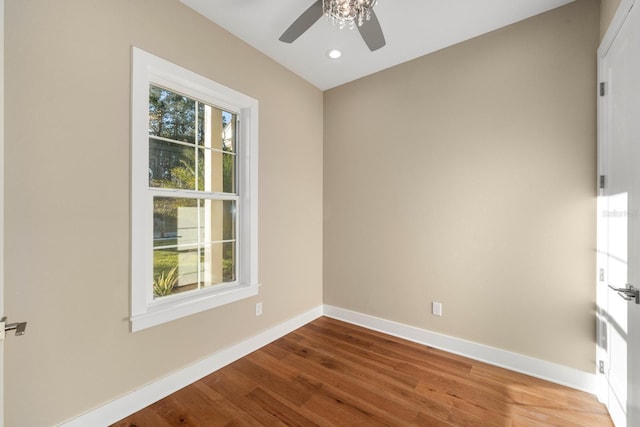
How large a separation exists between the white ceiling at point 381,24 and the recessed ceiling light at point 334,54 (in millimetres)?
41

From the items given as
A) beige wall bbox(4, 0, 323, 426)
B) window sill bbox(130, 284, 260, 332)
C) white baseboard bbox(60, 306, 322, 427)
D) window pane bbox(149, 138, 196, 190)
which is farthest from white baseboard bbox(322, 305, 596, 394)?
window pane bbox(149, 138, 196, 190)

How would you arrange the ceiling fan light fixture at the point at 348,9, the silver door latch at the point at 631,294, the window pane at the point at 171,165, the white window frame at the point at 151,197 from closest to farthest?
1. the silver door latch at the point at 631,294
2. the ceiling fan light fixture at the point at 348,9
3. the white window frame at the point at 151,197
4. the window pane at the point at 171,165

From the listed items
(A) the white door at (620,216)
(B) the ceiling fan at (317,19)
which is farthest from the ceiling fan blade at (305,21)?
(A) the white door at (620,216)

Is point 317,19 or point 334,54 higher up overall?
point 334,54

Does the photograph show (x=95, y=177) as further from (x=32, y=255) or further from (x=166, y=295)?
(x=166, y=295)

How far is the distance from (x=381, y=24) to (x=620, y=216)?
2108 millimetres

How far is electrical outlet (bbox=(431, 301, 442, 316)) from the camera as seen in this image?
259 centimetres

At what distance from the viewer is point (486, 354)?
2.35 meters

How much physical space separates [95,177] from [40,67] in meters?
0.61

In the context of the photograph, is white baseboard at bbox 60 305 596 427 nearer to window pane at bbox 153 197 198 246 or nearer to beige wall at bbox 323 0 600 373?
beige wall at bbox 323 0 600 373

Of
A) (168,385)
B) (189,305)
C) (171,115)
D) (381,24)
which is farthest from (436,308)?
(171,115)

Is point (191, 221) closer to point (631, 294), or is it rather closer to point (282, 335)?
point (282, 335)

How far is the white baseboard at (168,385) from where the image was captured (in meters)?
1.63

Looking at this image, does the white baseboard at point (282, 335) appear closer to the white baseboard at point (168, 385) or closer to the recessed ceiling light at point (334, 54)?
the white baseboard at point (168, 385)
